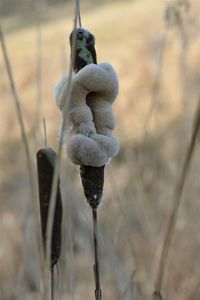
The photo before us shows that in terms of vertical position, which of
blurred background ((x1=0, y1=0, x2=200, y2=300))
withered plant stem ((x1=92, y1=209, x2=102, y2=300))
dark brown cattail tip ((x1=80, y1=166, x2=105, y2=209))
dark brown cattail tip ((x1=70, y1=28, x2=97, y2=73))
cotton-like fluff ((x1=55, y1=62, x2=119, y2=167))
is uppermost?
dark brown cattail tip ((x1=70, y1=28, x2=97, y2=73))

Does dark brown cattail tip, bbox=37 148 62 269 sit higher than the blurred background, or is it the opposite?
dark brown cattail tip, bbox=37 148 62 269

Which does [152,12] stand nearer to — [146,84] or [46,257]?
[146,84]

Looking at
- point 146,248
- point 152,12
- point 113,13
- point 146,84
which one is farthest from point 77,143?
point 113,13

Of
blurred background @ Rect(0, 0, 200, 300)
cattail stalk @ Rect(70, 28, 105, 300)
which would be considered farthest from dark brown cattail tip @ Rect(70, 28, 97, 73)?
blurred background @ Rect(0, 0, 200, 300)

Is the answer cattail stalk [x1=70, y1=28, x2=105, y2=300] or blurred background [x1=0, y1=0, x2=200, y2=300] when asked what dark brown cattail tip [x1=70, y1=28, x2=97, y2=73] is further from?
blurred background [x1=0, y1=0, x2=200, y2=300]

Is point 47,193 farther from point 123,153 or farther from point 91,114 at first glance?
point 123,153

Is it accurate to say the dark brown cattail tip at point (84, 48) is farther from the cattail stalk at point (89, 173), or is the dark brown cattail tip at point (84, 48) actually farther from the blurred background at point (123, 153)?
the blurred background at point (123, 153)

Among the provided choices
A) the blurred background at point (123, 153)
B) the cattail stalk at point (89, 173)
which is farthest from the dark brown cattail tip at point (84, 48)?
the blurred background at point (123, 153)
